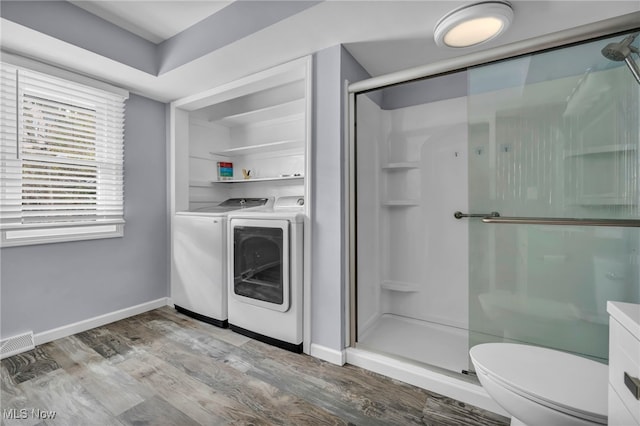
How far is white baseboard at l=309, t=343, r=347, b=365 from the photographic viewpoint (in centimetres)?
197

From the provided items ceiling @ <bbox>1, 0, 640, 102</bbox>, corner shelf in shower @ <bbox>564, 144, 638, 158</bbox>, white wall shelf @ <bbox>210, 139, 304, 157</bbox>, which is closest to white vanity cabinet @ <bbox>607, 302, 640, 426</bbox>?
corner shelf in shower @ <bbox>564, 144, 638, 158</bbox>

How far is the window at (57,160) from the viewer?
209 centimetres

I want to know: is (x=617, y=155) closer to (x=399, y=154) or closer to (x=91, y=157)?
(x=399, y=154)

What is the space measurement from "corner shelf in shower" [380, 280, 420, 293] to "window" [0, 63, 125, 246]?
2.58 meters

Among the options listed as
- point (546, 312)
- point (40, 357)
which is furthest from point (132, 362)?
point (546, 312)

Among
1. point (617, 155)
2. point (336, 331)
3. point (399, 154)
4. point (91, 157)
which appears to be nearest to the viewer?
point (617, 155)

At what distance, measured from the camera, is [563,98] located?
1.46 m

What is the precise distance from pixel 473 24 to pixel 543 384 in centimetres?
176

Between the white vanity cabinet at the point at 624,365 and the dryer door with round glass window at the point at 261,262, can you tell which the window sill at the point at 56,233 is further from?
the white vanity cabinet at the point at 624,365

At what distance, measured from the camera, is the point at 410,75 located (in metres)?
1.77

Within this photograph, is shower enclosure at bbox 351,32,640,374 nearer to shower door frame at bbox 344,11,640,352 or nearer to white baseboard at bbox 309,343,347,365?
shower door frame at bbox 344,11,640,352

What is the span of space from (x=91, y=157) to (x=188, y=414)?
229 cm

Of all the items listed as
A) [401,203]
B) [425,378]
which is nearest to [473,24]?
[401,203]

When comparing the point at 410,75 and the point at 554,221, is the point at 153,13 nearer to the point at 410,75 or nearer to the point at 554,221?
the point at 410,75
